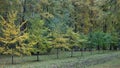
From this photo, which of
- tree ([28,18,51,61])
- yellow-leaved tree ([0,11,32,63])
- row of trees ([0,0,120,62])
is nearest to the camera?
yellow-leaved tree ([0,11,32,63])

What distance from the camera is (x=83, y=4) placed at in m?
63.0

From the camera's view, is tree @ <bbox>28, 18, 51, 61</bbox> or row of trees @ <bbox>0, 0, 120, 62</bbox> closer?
row of trees @ <bbox>0, 0, 120, 62</bbox>

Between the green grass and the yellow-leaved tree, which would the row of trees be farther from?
the green grass

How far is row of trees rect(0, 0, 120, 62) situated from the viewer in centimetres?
3378

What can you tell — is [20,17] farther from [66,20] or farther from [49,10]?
[66,20]

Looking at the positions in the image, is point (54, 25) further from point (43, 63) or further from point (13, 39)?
point (43, 63)

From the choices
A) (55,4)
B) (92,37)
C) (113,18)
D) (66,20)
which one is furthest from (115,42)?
(113,18)

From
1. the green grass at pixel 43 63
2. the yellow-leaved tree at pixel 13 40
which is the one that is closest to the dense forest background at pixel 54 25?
the yellow-leaved tree at pixel 13 40

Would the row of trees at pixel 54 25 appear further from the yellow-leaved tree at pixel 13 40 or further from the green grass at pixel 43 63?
the green grass at pixel 43 63

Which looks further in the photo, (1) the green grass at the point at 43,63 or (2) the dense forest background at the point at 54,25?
(2) the dense forest background at the point at 54,25

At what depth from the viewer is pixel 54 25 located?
50250mm

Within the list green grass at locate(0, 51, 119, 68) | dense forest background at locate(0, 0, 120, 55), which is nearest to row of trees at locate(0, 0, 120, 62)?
dense forest background at locate(0, 0, 120, 55)

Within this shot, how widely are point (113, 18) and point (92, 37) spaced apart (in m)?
32.5

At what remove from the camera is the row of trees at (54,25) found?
33.8 meters
